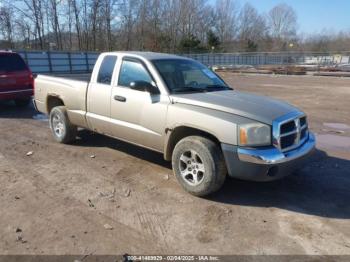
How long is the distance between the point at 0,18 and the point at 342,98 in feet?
132

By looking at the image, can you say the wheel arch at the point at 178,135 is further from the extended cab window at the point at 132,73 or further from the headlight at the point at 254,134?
the extended cab window at the point at 132,73

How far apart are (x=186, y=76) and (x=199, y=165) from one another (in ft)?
5.35

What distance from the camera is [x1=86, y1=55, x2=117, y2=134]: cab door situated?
231 inches

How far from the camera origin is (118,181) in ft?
17.2

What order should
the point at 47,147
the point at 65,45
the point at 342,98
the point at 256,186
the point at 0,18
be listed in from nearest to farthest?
the point at 256,186
the point at 47,147
the point at 342,98
the point at 0,18
the point at 65,45

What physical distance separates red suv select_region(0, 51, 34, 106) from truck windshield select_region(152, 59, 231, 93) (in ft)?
21.6

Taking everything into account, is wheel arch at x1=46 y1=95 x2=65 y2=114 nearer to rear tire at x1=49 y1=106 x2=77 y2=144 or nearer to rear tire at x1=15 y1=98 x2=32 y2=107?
rear tire at x1=49 y1=106 x2=77 y2=144

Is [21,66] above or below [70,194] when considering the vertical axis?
above

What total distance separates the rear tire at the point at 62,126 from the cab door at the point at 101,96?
2.47ft

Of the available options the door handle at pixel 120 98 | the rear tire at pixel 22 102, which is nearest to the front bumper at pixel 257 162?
the door handle at pixel 120 98

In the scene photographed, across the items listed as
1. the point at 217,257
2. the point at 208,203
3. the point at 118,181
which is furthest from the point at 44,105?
the point at 217,257

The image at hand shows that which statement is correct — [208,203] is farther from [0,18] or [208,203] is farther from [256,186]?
[0,18]

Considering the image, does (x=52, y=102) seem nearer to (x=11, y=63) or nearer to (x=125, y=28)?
(x=11, y=63)

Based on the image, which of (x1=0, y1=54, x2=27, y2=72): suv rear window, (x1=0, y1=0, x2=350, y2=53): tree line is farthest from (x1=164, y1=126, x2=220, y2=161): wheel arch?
(x1=0, y1=0, x2=350, y2=53): tree line
